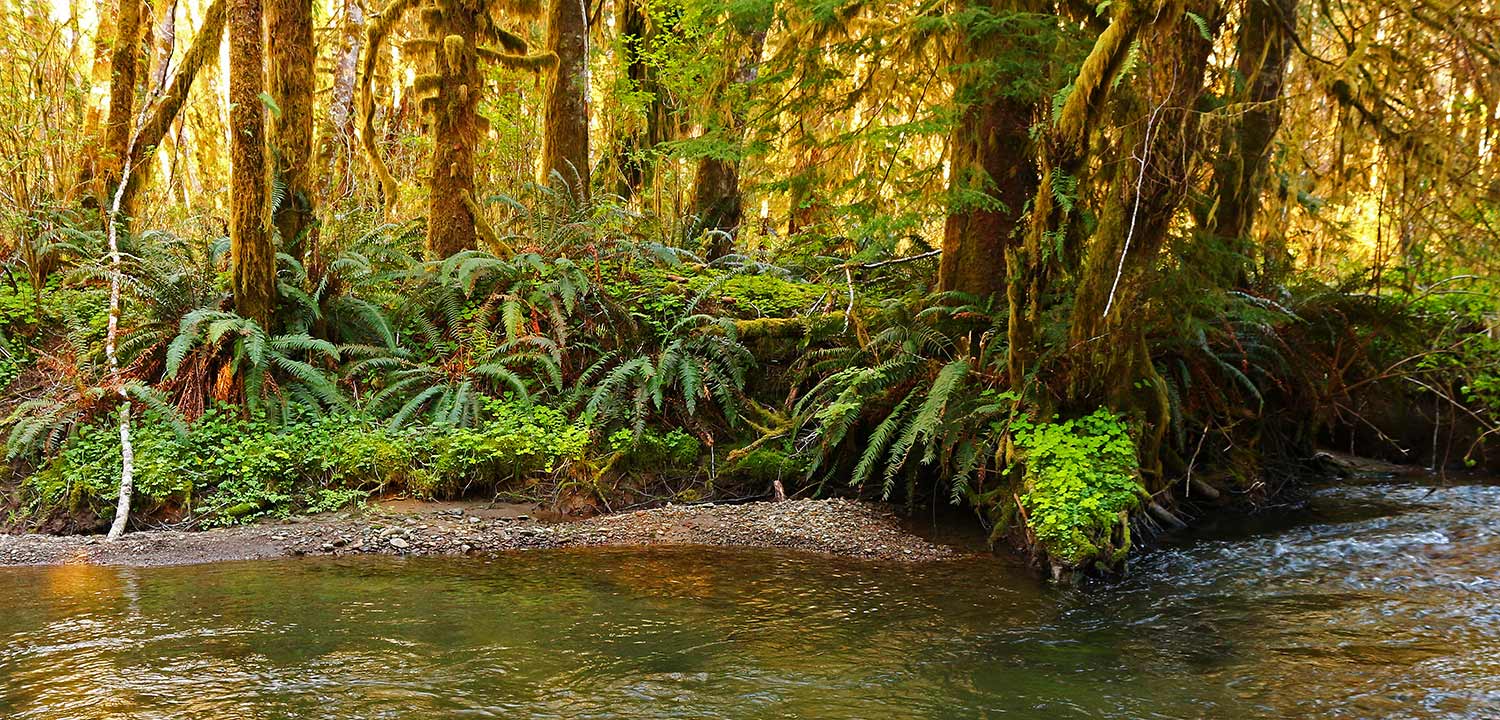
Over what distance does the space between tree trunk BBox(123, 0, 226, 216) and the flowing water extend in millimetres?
5675

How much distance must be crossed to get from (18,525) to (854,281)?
771 cm

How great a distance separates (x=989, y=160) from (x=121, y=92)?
31.5 ft

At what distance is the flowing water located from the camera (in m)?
4.15

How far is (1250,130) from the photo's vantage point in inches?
363

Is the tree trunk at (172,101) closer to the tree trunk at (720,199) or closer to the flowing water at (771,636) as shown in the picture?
the flowing water at (771,636)

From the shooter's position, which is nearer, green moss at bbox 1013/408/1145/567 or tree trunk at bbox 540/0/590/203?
green moss at bbox 1013/408/1145/567

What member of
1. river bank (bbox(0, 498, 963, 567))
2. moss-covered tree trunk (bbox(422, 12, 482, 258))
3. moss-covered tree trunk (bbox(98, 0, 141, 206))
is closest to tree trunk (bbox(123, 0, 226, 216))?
moss-covered tree trunk (bbox(98, 0, 141, 206))

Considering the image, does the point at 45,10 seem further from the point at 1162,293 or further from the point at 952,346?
the point at 1162,293

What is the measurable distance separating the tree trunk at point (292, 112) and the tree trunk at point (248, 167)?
0.23m

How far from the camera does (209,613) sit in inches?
213

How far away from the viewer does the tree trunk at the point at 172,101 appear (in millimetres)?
10156

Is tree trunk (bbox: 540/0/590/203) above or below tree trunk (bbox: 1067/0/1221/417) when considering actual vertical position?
above

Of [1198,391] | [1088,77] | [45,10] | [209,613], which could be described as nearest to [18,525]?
[209,613]

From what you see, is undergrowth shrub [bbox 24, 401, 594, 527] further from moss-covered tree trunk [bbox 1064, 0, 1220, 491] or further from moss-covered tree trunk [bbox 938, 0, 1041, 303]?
moss-covered tree trunk [bbox 1064, 0, 1220, 491]
